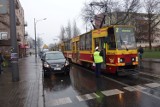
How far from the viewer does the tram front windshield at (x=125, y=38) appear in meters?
16.5

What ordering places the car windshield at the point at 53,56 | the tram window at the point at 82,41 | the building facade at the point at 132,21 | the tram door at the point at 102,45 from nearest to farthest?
the tram door at the point at 102,45 < the car windshield at the point at 53,56 < the tram window at the point at 82,41 < the building facade at the point at 132,21

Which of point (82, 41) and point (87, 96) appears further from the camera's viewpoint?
point (82, 41)

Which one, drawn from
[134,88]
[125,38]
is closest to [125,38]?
[125,38]

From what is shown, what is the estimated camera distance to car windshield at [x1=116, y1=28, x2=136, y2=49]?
1650cm

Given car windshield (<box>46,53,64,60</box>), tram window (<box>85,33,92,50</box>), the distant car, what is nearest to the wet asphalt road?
the distant car

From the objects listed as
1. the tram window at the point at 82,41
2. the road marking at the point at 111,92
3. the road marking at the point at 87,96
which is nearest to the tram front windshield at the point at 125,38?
the road marking at the point at 111,92

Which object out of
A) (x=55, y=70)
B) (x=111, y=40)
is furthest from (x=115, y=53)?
(x=55, y=70)

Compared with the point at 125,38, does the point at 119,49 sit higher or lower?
lower

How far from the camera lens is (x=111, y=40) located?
16.8 m

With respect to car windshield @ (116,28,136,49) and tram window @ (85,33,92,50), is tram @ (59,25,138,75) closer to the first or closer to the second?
car windshield @ (116,28,136,49)

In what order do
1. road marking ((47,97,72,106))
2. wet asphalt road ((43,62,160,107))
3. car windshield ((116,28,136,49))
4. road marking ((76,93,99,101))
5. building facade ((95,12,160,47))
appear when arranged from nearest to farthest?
wet asphalt road ((43,62,160,107)) < road marking ((47,97,72,106)) < road marking ((76,93,99,101)) < car windshield ((116,28,136,49)) < building facade ((95,12,160,47))

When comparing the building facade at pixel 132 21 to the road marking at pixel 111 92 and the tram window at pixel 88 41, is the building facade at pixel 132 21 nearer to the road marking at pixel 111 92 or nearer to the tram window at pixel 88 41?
the tram window at pixel 88 41

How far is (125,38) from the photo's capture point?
16.8 meters

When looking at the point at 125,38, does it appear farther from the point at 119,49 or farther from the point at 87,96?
the point at 87,96
